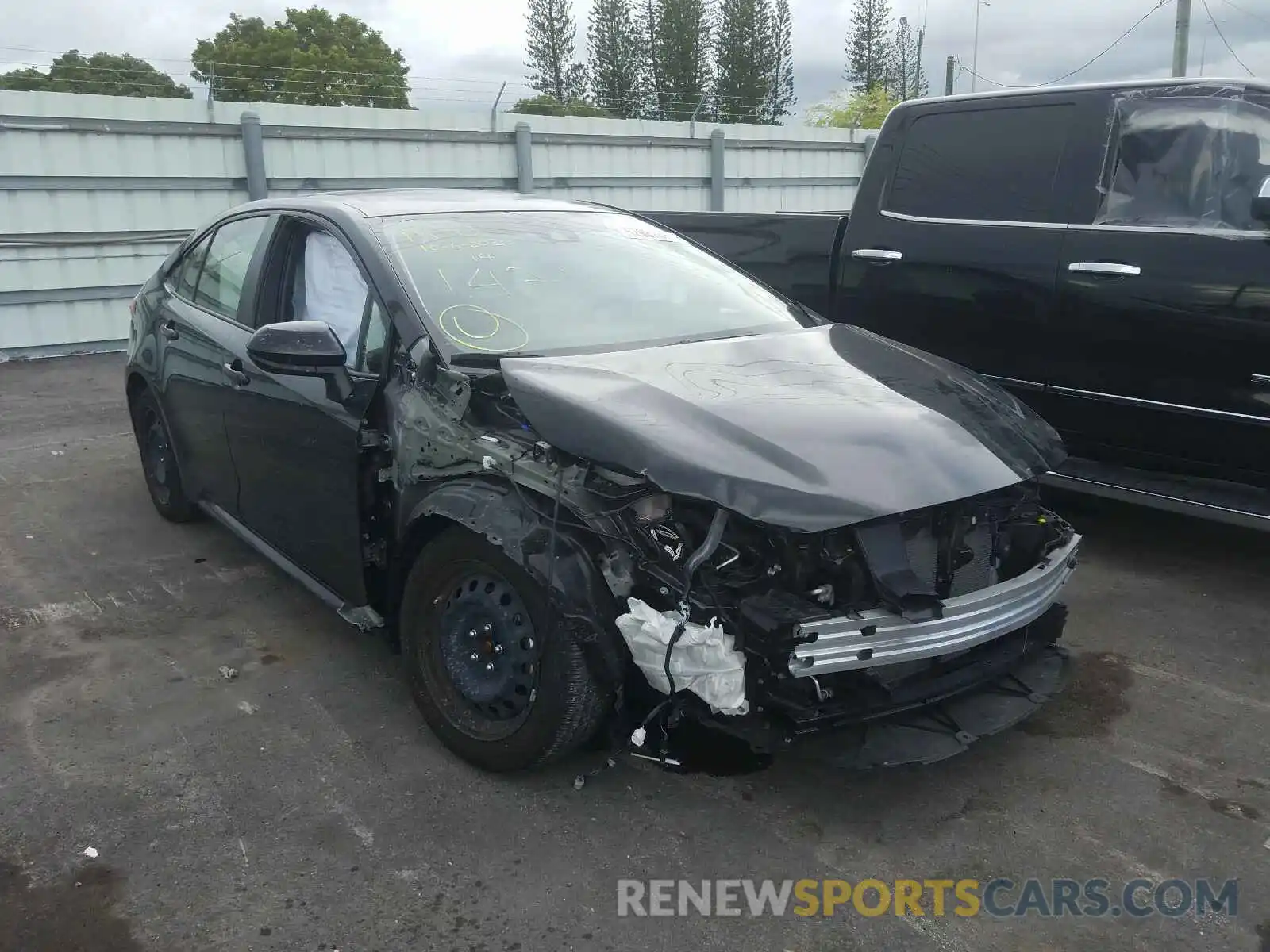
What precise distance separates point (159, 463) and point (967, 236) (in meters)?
4.23

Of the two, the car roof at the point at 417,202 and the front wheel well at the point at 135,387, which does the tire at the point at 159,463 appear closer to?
the front wheel well at the point at 135,387

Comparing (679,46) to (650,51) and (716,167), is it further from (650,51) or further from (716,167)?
(716,167)

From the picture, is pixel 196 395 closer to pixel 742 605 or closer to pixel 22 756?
pixel 22 756

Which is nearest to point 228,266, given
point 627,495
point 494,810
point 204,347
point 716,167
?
point 204,347

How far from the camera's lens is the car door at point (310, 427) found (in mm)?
3420

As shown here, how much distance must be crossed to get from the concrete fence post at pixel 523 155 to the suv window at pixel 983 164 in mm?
9328

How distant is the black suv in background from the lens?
4.21 m

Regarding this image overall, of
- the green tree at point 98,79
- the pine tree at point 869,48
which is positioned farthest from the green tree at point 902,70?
the green tree at point 98,79

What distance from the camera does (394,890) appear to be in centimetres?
261

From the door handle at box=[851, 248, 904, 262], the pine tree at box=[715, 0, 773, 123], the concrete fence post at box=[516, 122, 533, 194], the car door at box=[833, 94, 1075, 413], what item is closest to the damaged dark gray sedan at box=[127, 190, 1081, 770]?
the car door at box=[833, 94, 1075, 413]

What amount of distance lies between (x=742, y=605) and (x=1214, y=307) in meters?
2.80

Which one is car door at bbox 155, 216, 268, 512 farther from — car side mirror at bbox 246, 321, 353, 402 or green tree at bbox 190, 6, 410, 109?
green tree at bbox 190, 6, 410, 109

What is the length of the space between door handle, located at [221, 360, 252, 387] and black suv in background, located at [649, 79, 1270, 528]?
3048 mm

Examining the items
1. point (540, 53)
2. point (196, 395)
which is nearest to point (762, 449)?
point (196, 395)
